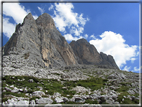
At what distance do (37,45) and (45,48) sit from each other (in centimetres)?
759

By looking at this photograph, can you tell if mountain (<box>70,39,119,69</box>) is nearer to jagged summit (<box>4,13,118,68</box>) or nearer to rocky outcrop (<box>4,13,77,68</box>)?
jagged summit (<box>4,13,118,68</box>)

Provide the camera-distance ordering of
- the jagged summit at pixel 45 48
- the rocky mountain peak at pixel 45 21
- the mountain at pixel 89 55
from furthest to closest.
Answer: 1. the mountain at pixel 89 55
2. the rocky mountain peak at pixel 45 21
3. the jagged summit at pixel 45 48

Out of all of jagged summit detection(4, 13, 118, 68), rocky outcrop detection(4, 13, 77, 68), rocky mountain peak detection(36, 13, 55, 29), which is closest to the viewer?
rocky outcrop detection(4, 13, 77, 68)

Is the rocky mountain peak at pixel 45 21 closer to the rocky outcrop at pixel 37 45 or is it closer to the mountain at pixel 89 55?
the rocky outcrop at pixel 37 45

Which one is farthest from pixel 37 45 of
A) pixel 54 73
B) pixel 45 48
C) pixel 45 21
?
pixel 45 21

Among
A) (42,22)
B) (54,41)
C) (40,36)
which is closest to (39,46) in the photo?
(40,36)

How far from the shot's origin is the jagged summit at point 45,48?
5088cm

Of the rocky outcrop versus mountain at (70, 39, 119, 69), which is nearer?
the rocky outcrop

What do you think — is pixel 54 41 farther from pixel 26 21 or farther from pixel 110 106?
pixel 110 106

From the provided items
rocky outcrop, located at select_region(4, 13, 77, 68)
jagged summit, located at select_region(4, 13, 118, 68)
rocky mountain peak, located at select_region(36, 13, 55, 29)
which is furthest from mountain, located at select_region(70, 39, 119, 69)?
rocky mountain peak, located at select_region(36, 13, 55, 29)

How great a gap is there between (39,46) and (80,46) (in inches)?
3417

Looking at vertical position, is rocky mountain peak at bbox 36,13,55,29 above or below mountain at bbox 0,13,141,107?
above

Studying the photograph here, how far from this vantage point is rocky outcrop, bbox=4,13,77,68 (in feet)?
163

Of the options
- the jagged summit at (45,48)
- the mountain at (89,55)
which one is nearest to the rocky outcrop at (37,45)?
the jagged summit at (45,48)
